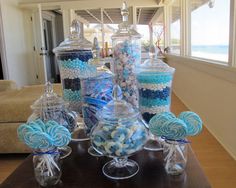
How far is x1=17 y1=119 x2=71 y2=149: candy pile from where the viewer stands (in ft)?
2.11

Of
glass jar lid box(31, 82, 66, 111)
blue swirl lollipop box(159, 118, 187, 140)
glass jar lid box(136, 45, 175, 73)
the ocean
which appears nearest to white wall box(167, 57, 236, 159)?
the ocean

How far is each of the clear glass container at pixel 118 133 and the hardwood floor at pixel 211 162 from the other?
48.6 inches

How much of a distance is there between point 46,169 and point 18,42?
18.3ft

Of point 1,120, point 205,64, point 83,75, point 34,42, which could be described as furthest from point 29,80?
point 83,75

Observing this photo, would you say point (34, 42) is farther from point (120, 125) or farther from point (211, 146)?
point (120, 125)

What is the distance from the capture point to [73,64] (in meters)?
0.99

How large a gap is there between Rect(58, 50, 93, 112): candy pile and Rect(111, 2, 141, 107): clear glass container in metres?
0.11

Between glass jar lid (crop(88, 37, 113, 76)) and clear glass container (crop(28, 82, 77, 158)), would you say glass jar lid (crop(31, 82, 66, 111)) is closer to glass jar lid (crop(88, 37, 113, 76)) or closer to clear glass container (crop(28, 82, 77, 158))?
clear glass container (crop(28, 82, 77, 158))

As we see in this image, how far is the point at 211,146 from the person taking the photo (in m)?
2.31

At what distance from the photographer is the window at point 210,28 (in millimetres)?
2383

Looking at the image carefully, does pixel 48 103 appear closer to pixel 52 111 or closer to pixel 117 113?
pixel 52 111

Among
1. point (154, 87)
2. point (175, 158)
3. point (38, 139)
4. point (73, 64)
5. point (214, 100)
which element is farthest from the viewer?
point (214, 100)

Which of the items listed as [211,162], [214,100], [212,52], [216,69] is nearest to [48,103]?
[211,162]

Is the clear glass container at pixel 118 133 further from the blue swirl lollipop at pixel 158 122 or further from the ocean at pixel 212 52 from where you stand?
the ocean at pixel 212 52
